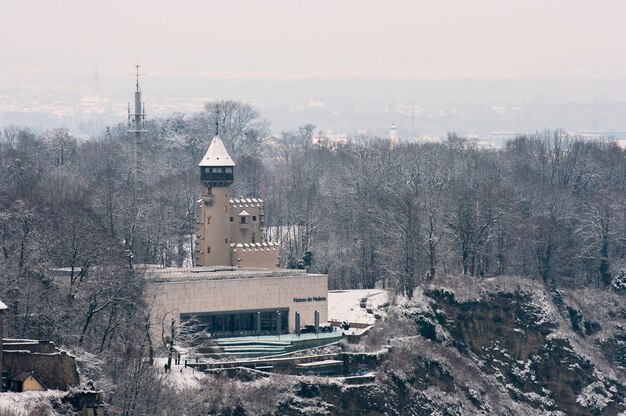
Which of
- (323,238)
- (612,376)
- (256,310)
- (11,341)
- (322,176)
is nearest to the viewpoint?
(11,341)

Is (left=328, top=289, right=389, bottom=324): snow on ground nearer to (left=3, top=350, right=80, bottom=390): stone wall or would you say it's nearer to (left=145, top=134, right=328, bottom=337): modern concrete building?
(left=145, top=134, right=328, bottom=337): modern concrete building

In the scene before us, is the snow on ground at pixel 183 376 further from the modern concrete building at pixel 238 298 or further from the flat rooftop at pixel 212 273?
the flat rooftop at pixel 212 273

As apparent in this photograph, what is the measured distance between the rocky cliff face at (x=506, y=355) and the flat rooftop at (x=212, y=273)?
799 centimetres

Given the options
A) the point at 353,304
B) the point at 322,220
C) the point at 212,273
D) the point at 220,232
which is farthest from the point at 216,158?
the point at 322,220

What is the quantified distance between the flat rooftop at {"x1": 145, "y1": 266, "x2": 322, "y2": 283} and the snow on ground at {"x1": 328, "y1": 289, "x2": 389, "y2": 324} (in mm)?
3784

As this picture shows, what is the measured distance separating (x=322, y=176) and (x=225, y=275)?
4761 cm

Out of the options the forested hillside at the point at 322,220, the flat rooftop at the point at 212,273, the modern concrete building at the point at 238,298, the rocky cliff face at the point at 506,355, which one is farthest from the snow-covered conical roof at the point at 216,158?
the rocky cliff face at the point at 506,355

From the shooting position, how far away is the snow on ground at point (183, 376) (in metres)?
108

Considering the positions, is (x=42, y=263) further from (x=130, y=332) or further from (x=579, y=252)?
(x=579, y=252)

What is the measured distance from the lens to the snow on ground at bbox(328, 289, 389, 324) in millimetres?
124188

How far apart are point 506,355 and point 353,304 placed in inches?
407

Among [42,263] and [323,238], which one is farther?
[323,238]

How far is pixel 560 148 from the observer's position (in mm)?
173500

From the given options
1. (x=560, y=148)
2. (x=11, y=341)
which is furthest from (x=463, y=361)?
(x=560, y=148)
